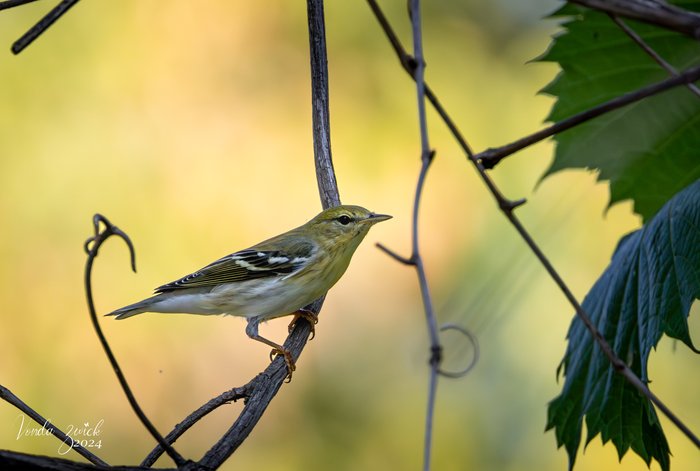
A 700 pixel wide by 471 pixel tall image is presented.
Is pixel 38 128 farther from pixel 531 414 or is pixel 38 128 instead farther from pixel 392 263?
pixel 531 414

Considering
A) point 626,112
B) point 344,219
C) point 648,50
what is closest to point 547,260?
point 648,50

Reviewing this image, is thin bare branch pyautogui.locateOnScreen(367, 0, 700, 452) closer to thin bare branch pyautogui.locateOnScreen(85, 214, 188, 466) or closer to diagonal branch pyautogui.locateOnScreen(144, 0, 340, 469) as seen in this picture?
thin bare branch pyautogui.locateOnScreen(85, 214, 188, 466)

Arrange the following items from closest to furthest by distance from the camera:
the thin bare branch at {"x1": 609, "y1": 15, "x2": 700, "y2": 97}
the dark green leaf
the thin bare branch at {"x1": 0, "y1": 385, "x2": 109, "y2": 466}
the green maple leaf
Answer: the thin bare branch at {"x1": 609, "y1": 15, "x2": 700, "y2": 97} → the thin bare branch at {"x1": 0, "y1": 385, "x2": 109, "y2": 466} → the dark green leaf → the green maple leaf

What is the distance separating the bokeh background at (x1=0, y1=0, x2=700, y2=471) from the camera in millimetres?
3576

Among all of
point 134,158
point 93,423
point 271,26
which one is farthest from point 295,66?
point 93,423

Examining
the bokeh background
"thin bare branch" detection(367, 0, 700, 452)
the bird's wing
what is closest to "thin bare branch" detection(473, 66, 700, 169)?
"thin bare branch" detection(367, 0, 700, 452)

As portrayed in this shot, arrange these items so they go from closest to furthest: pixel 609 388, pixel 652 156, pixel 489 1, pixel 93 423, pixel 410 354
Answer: pixel 609 388 → pixel 652 156 → pixel 93 423 → pixel 410 354 → pixel 489 1

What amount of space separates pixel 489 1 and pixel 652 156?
291cm

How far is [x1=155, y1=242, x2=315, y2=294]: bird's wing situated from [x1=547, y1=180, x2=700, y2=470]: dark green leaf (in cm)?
132

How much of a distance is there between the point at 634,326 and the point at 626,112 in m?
0.60

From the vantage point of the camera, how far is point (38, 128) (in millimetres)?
3898

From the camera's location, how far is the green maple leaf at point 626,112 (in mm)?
2002

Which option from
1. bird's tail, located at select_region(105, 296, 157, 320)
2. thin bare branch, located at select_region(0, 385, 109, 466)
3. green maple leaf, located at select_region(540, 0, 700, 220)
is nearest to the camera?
thin bare branch, located at select_region(0, 385, 109, 466)

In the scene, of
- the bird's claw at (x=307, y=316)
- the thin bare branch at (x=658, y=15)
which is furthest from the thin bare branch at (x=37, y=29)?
the bird's claw at (x=307, y=316)
